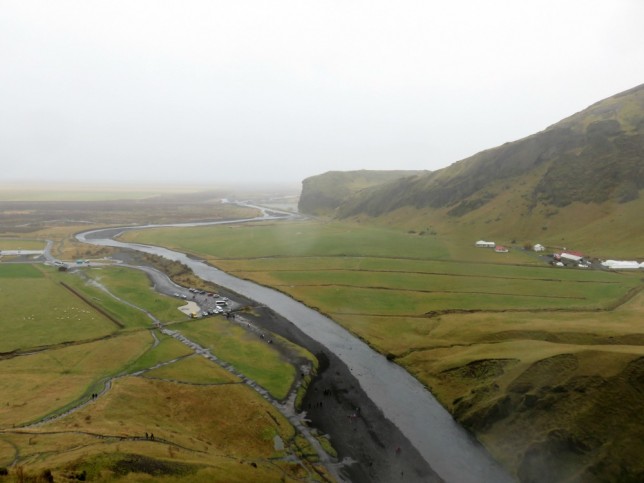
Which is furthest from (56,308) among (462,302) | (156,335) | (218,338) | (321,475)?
(462,302)

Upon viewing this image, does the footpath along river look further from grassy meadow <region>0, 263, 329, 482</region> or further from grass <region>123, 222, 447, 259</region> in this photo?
grass <region>123, 222, 447, 259</region>

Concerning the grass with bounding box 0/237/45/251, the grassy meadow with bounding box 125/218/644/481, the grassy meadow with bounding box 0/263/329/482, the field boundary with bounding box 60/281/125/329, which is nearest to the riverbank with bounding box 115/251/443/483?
the grassy meadow with bounding box 0/263/329/482

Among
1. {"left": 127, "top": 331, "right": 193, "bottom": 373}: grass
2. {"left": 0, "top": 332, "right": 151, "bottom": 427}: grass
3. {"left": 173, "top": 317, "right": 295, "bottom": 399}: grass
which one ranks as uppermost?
{"left": 0, "top": 332, "right": 151, "bottom": 427}: grass

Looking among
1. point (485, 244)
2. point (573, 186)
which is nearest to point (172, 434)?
point (485, 244)

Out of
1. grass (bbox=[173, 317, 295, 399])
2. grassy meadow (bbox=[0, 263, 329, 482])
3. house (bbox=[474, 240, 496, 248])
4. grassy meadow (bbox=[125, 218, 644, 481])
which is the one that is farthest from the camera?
house (bbox=[474, 240, 496, 248])

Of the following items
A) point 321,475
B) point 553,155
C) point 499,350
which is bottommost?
point 321,475

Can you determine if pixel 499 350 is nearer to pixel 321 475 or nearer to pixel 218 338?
pixel 321 475

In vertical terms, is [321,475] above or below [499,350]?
below

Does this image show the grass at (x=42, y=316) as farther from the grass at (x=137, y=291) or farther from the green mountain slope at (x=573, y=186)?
the green mountain slope at (x=573, y=186)
